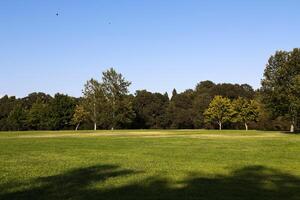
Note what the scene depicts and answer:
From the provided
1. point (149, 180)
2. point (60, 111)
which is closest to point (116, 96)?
point (60, 111)

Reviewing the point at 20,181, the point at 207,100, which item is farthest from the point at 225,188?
the point at 207,100

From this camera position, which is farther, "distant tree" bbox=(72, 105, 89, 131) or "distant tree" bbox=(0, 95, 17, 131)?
"distant tree" bbox=(0, 95, 17, 131)

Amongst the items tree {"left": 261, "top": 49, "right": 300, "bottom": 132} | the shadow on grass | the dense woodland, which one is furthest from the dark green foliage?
the shadow on grass

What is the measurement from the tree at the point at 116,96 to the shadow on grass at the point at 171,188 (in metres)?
100

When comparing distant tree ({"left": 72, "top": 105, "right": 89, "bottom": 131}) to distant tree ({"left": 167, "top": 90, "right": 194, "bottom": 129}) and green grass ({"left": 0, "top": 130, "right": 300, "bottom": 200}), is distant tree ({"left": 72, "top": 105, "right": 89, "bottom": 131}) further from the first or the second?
green grass ({"left": 0, "top": 130, "right": 300, "bottom": 200})

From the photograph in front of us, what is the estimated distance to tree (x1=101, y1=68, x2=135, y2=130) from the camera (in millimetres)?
119188

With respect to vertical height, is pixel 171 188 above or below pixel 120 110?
below

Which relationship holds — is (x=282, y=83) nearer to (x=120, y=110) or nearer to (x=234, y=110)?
(x=234, y=110)

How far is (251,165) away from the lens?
2253cm

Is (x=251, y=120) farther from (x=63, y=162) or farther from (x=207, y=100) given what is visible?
(x=63, y=162)

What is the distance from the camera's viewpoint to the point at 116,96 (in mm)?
120875

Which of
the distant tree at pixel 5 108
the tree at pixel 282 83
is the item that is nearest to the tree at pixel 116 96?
the distant tree at pixel 5 108

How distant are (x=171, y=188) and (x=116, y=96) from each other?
107 m

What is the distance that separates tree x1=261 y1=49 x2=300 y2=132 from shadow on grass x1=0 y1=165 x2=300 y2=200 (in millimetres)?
56173
